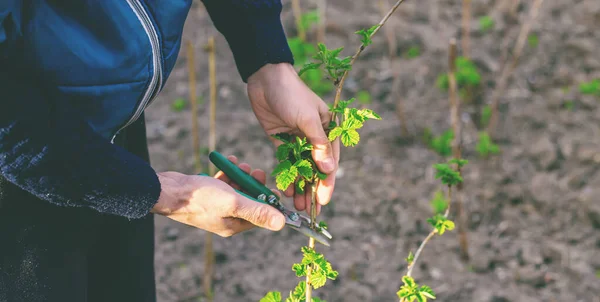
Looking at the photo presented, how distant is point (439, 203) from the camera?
314 centimetres

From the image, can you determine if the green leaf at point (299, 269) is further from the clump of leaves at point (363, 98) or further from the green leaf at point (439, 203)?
the clump of leaves at point (363, 98)

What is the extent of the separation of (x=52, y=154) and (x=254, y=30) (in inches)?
26.3

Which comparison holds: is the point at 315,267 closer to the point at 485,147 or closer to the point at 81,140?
the point at 81,140

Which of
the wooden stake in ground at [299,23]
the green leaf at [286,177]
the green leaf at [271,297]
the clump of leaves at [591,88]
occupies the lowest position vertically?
the green leaf at [271,297]

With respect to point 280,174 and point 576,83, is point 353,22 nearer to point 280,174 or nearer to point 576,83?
point 576,83

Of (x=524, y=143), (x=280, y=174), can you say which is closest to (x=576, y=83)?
(x=524, y=143)

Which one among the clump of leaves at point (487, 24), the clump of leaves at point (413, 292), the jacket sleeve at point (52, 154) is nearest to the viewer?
the jacket sleeve at point (52, 154)

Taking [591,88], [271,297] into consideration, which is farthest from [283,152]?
[591,88]

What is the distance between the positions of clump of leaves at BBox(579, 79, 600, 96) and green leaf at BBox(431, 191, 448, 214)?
50.4 inches

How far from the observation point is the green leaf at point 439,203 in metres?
3.12

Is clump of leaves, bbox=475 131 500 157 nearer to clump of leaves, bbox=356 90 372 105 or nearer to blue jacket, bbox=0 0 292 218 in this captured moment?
clump of leaves, bbox=356 90 372 105

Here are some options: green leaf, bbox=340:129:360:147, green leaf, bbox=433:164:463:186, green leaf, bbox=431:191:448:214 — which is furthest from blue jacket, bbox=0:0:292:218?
green leaf, bbox=431:191:448:214

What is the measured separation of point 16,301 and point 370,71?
319 centimetres

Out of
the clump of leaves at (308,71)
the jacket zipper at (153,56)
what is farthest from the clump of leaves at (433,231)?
the clump of leaves at (308,71)
